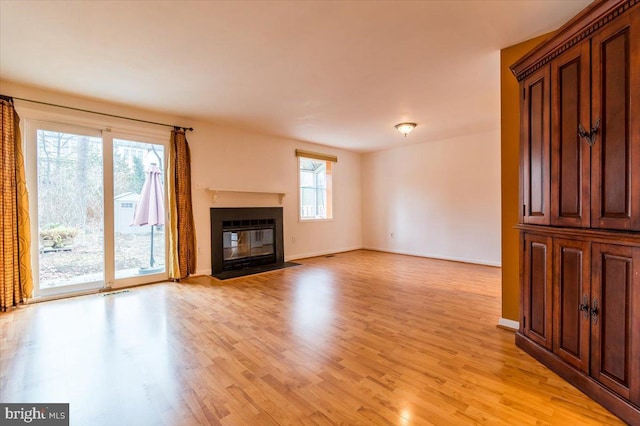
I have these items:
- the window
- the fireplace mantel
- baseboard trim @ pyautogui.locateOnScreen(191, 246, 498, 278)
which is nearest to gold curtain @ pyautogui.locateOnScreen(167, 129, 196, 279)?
baseboard trim @ pyautogui.locateOnScreen(191, 246, 498, 278)

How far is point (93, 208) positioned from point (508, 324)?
5.19 metres

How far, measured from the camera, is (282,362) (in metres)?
2.16

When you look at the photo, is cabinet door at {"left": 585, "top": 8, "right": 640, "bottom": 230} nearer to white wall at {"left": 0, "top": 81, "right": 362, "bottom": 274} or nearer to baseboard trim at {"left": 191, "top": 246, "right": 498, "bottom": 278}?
baseboard trim at {"left": 191, "top": 246, "right": 498, "bottom": 278}

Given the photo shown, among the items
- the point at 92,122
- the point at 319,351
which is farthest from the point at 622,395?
the point at 92,122

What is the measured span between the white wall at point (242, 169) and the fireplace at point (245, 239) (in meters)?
0.15

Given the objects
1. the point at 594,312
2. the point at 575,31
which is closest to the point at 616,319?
the point at 594,312

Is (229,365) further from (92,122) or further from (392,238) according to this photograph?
(392,238)

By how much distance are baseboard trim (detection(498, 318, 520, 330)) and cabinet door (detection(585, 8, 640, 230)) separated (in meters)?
1.36

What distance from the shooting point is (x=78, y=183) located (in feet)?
12.9

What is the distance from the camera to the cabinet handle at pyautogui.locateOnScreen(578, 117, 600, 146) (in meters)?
1.69

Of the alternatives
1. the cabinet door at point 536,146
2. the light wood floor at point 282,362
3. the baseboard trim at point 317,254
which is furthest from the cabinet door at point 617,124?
the baseboard trim at point 317,254

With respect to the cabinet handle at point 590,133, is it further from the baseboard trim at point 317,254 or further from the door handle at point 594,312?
the baseboard trim at point 317,254

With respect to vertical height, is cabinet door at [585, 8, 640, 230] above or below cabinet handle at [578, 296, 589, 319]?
above

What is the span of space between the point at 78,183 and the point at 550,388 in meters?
5.36
